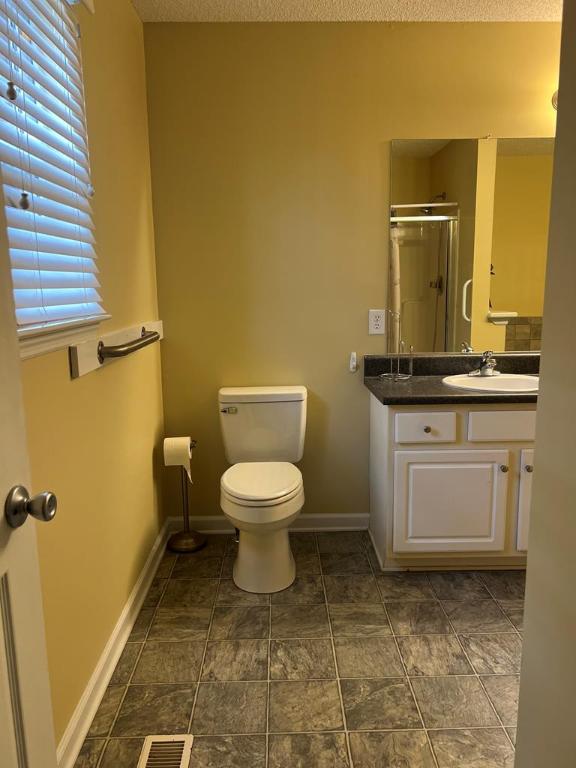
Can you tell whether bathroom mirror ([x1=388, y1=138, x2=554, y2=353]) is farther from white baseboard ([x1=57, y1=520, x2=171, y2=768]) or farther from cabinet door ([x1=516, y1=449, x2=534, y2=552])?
white baseboard ([x1=57, y1=520, x2=171, y2=768])

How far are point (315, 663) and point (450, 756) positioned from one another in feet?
1.71

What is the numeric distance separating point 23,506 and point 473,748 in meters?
1.41

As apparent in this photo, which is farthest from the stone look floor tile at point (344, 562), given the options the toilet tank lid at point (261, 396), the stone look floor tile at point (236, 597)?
the toilet tank lid at point (261, 396)

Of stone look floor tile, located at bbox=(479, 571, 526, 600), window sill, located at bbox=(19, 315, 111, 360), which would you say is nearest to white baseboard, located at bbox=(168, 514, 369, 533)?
stone look floor tile, located at bbox=(479, 571, 526, 600)

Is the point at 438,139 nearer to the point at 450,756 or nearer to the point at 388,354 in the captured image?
the point at 388,354

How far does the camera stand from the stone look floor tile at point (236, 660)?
1.81m

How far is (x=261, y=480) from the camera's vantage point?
2299 millimetres

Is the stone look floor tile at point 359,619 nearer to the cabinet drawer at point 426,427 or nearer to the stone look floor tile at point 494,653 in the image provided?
the stone look floor tile at point 494,653

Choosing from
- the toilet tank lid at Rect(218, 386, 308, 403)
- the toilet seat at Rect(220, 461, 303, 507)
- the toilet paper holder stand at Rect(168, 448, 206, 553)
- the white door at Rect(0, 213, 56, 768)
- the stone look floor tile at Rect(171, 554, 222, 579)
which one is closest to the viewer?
the white door at Rect(0, 213, 56, 768)

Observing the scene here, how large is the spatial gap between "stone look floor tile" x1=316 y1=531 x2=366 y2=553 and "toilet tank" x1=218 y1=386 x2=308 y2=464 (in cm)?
50

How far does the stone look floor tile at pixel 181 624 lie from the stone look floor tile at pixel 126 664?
0.23 feet

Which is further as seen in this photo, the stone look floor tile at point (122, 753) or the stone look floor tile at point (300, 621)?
the stone look floor tile at point (300, 621)

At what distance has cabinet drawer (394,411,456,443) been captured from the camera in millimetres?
2271

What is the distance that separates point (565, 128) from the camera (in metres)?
0.93
